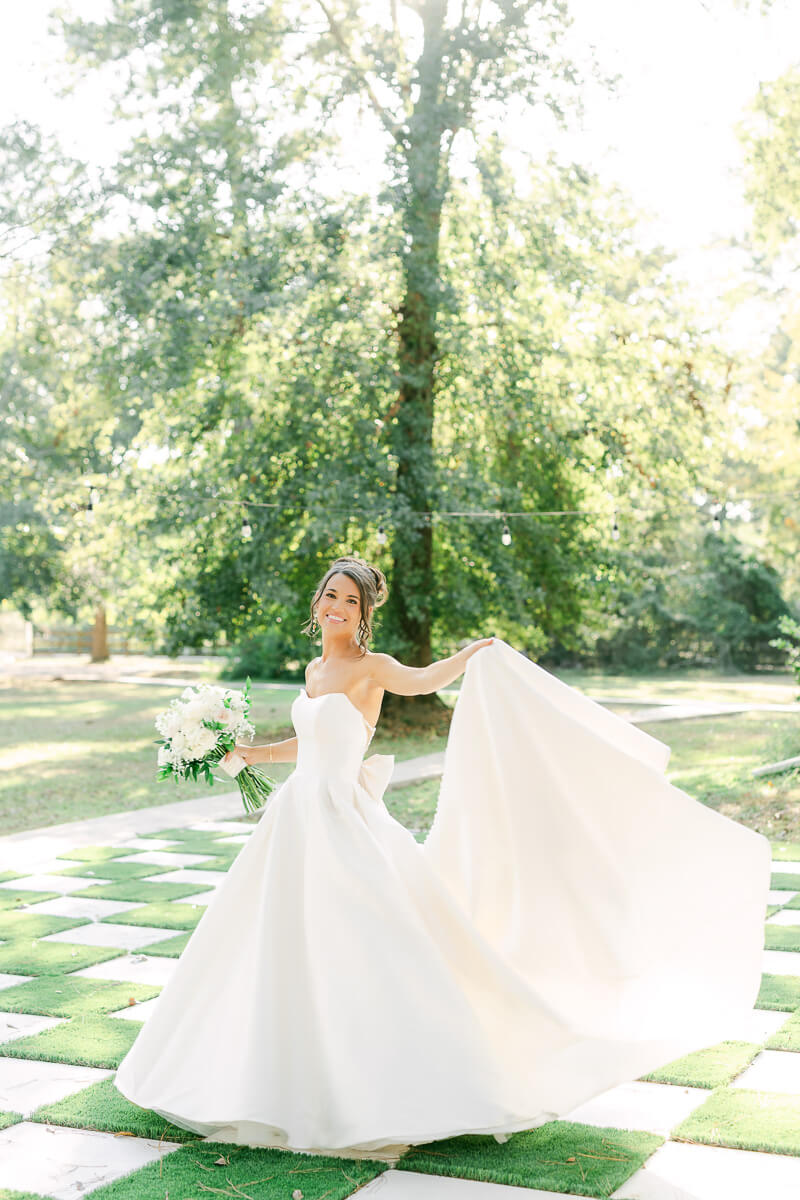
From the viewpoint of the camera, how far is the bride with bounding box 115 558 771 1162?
373cm

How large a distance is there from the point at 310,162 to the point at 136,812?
9.01 meters

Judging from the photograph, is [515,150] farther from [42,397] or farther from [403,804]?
[42,397]

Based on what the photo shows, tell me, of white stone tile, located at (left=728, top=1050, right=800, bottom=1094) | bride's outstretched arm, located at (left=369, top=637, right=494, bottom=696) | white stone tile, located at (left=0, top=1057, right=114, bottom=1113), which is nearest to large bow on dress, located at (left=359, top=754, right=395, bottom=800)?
bride's outstretched arm, located at (left=369, top=637, right=494, bottom=696)

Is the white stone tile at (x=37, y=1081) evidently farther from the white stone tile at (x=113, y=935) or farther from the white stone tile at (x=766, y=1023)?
the white stone tile at (x=766, y=1023)

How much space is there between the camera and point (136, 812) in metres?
11.3

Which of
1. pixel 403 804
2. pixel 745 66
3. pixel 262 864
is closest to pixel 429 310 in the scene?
pixel 745 66

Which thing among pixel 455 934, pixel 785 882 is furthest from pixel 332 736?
pixel 785 882

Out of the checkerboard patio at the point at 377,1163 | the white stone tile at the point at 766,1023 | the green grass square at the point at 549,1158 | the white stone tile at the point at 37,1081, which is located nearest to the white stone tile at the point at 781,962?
the checkerboard patio at the point at 377,1163

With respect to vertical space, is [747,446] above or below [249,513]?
above

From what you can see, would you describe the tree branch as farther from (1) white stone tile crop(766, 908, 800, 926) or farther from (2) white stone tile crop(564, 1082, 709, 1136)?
(2) white stone tile crop(564, 1082, 709, 1136)

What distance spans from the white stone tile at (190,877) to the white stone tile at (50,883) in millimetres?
330

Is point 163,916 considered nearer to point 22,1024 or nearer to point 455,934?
point 22,1024

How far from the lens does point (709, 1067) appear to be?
450cm

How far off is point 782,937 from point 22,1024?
3641 mm
